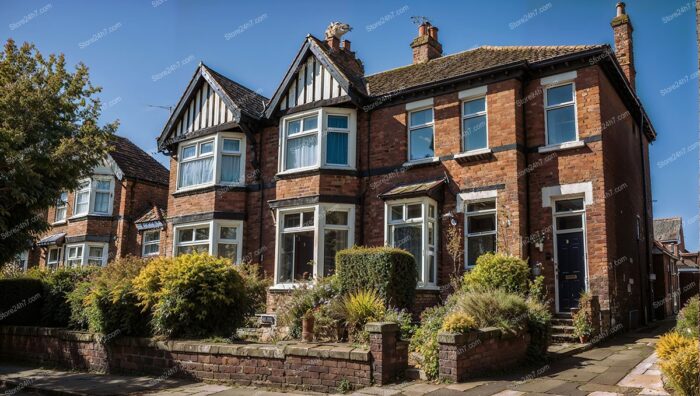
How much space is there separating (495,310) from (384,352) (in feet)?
7.51

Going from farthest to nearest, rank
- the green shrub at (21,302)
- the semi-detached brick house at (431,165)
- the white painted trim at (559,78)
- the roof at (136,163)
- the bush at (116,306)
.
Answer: the roof at (136,163), the green shrub at (21,302), the white painted trim at (559,78), the semi-detached brick house at (431,165), the bush at (116,306)

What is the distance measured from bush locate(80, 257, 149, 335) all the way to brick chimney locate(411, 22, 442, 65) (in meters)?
12.4

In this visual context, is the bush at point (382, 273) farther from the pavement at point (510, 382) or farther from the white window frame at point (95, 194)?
the white window frame at point (95, 194)

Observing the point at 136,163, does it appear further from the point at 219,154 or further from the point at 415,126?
the point at 415,126

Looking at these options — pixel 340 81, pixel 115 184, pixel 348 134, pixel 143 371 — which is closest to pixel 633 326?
pixel 348 134

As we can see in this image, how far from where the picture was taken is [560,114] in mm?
14398

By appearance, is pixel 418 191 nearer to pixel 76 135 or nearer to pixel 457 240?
pixel 457 240

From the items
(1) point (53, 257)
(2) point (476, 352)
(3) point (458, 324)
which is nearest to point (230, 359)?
(3) point (458, 324)

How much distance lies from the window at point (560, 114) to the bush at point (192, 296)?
8784 millimetres

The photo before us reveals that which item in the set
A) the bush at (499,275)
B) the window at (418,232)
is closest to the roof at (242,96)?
the window at (418,232)

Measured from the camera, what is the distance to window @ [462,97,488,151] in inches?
595

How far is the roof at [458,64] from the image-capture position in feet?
49.1

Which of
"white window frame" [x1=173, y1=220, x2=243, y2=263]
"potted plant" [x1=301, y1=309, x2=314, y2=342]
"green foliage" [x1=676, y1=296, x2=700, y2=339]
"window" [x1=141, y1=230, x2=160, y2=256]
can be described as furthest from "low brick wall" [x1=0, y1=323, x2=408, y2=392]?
"window" [x1=141, y1=230, x2=160, y2=256]

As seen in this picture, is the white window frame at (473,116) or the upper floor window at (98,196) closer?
the white window frame at (473,116)
